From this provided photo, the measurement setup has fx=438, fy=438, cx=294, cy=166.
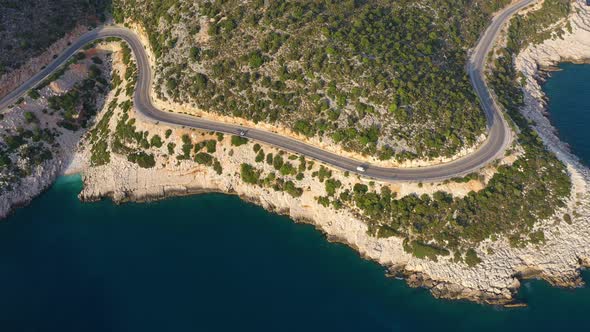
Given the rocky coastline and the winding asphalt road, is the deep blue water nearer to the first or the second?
the rocky coastline

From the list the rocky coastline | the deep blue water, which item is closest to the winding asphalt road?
the rocky coastline

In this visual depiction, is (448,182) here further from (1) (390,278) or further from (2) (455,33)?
(2) (455,33)

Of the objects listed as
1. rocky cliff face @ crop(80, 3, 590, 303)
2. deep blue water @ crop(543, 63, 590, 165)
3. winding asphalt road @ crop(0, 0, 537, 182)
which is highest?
deep blue water @ crop(543, 63, 590, 165)

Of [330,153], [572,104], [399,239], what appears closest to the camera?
[399,239]

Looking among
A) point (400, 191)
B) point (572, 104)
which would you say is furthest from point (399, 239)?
point (572, 104)

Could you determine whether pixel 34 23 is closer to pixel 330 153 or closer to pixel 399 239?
pixel 330 153

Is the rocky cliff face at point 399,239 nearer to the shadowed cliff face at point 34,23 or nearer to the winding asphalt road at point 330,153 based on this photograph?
the winding asphalt road at point 330,153
